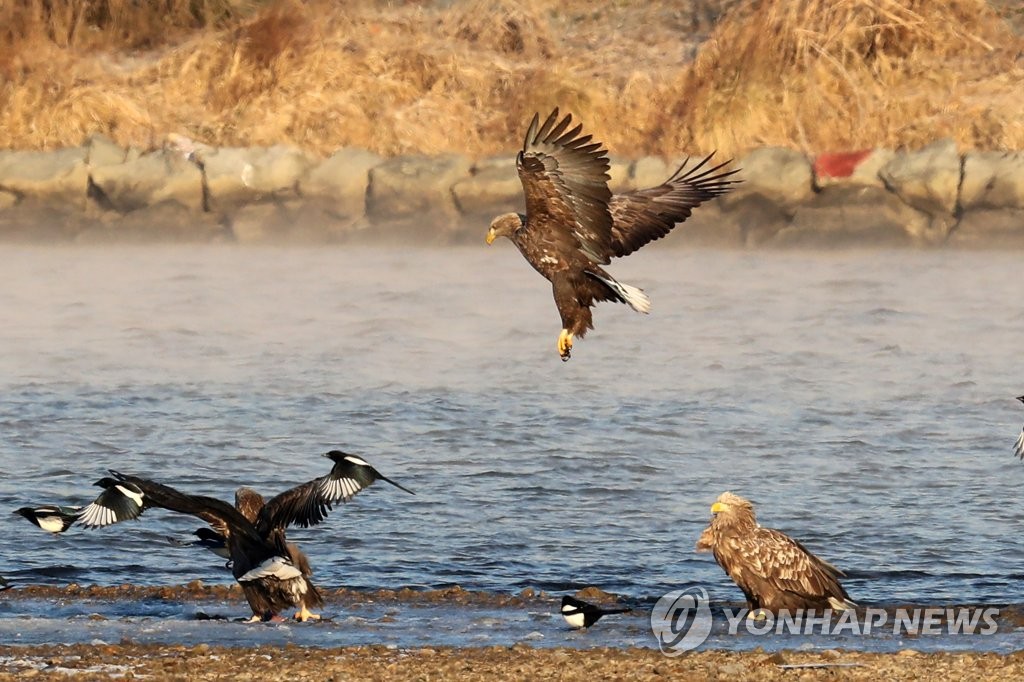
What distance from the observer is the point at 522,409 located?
14672 mm

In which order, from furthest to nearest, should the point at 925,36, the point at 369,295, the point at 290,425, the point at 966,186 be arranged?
1. the point at 925,36
2. the point at 966,186
3. the point at 369,295
4. the point at 290,425

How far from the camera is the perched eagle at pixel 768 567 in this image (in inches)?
336

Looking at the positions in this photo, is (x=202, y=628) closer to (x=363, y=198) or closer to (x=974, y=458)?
(x=974, y=458)

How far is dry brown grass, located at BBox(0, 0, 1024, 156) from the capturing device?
23.0m

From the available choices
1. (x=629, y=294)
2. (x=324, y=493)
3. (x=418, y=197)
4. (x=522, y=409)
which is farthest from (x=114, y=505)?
(x=418, y=197)

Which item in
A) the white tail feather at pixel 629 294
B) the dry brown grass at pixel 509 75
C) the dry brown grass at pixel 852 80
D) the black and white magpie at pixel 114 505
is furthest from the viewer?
the dry brown grass at pixel 509 75

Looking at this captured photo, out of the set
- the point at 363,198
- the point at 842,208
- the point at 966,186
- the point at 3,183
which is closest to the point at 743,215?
the point at 842,208

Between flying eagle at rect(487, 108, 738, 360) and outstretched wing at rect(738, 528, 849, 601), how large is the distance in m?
1.28

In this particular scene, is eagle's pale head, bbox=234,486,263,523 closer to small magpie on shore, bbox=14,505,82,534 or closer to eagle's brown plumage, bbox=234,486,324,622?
eagle's brown plumage, bbox=234,486,324,622

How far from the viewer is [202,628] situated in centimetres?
846

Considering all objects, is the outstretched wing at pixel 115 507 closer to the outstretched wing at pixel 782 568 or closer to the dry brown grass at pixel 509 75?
the outstretched wing at pixel 782 568

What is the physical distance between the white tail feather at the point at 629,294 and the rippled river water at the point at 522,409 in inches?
54.5

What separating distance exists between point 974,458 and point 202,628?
6.13 metres

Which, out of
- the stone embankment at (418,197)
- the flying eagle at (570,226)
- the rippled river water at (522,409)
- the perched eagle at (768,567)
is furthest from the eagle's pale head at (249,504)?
the stone embankment at (418,197)
